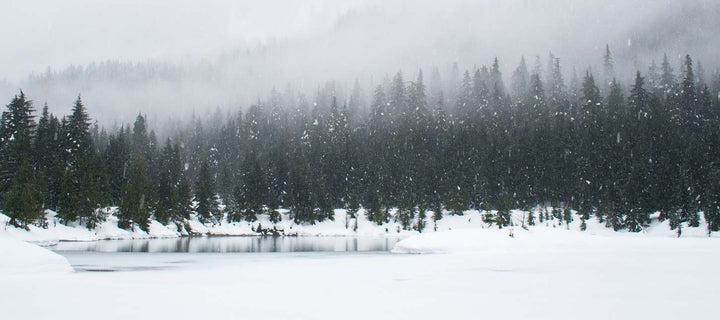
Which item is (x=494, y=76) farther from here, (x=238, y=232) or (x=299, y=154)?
(x=238, y=232)

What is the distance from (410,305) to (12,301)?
31.9ft

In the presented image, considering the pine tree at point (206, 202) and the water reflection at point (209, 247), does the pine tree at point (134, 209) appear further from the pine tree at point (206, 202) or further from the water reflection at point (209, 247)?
the pine tree at point (206, 202)

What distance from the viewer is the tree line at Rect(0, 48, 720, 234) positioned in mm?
71500

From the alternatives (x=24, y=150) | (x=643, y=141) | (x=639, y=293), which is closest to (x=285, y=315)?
(x=639, y=293)

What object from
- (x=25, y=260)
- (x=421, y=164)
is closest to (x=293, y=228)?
(x=421, y=164)

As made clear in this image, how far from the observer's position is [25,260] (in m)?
19.7

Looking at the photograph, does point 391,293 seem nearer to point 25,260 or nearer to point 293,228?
point 25,260

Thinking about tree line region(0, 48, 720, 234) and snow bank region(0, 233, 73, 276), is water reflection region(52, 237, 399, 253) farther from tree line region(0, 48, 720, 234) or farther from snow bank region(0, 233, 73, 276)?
snow bank region(0, 233, 73, 276)

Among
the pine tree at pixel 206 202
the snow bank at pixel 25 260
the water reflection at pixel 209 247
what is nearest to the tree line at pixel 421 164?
the pine tree at pixel 206 202

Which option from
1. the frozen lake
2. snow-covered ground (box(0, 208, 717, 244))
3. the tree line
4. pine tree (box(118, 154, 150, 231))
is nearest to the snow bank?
the frozen lake

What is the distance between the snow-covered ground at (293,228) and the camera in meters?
60.9

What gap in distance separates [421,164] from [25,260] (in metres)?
102

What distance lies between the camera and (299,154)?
430 feet

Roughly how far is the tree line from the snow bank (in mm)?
39427
